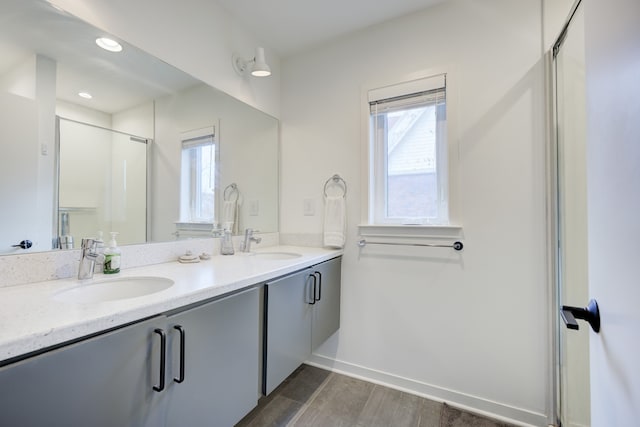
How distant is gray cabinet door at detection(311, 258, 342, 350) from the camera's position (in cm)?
165

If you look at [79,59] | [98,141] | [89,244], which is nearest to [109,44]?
[79,59]

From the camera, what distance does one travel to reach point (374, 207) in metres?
1.93

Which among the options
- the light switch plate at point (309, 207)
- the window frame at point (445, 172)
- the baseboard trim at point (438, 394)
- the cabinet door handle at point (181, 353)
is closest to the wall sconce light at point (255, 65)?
the window frame at point (445, 172)

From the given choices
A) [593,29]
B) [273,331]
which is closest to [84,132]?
[273,331]

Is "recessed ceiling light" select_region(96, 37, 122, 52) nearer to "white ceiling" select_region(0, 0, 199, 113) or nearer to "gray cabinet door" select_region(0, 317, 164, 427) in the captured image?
"white ceiling" select_region(0, 0, 199, 113)

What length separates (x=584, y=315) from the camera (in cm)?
61

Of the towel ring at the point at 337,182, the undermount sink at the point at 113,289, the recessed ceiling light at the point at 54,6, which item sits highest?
the recessed ceiling light at the point at 54,6

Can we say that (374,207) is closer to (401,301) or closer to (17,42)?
(401,301)

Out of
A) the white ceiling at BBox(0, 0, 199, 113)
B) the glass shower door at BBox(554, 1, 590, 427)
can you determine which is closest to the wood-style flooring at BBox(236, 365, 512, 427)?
the glass shower door at BBox(554, 1, 590, 427)

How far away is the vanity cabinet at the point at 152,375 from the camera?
0.58 m

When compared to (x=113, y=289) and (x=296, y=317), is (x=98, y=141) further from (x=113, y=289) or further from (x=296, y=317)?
(x=296, y=317)

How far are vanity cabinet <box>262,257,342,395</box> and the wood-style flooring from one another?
1.08 ft

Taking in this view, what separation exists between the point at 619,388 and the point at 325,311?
139 cm

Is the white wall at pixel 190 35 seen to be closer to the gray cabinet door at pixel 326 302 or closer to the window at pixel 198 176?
the window at pixel 198 176
